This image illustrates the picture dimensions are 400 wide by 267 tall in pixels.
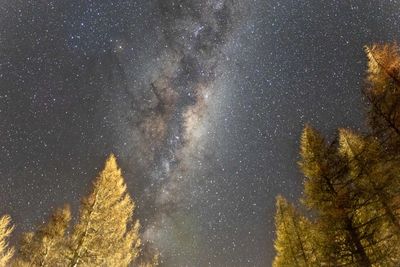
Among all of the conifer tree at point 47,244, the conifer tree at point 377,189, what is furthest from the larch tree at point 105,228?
the conifer tree at point 377,189

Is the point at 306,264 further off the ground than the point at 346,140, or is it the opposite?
the point at 346,140

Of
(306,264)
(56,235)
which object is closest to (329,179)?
(306,264)

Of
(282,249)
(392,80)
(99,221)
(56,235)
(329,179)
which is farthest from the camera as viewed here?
(282,249)

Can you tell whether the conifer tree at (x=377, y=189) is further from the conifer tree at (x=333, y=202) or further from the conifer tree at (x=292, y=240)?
the conifer tree at (x=292, y=240)

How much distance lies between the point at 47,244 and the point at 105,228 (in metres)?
3.04

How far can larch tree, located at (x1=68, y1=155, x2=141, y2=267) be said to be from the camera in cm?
1327

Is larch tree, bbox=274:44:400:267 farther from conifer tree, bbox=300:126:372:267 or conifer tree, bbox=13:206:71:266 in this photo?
conifer tree, bbox=13:206:71:266

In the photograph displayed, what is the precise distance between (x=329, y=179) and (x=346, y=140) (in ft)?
16.2

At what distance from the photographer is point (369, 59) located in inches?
433

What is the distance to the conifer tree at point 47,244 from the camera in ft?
44.4

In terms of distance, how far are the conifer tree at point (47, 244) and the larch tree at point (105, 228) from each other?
81 centimetres

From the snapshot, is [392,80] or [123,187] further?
[123,187]

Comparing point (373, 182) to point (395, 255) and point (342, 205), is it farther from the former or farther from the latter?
point (395, 255)

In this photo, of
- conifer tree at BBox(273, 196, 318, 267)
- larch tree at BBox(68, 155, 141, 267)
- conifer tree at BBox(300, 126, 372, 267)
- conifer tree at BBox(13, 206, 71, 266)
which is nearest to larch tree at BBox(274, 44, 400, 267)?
conifer tree at BBox(300, 126, 372, 267)
